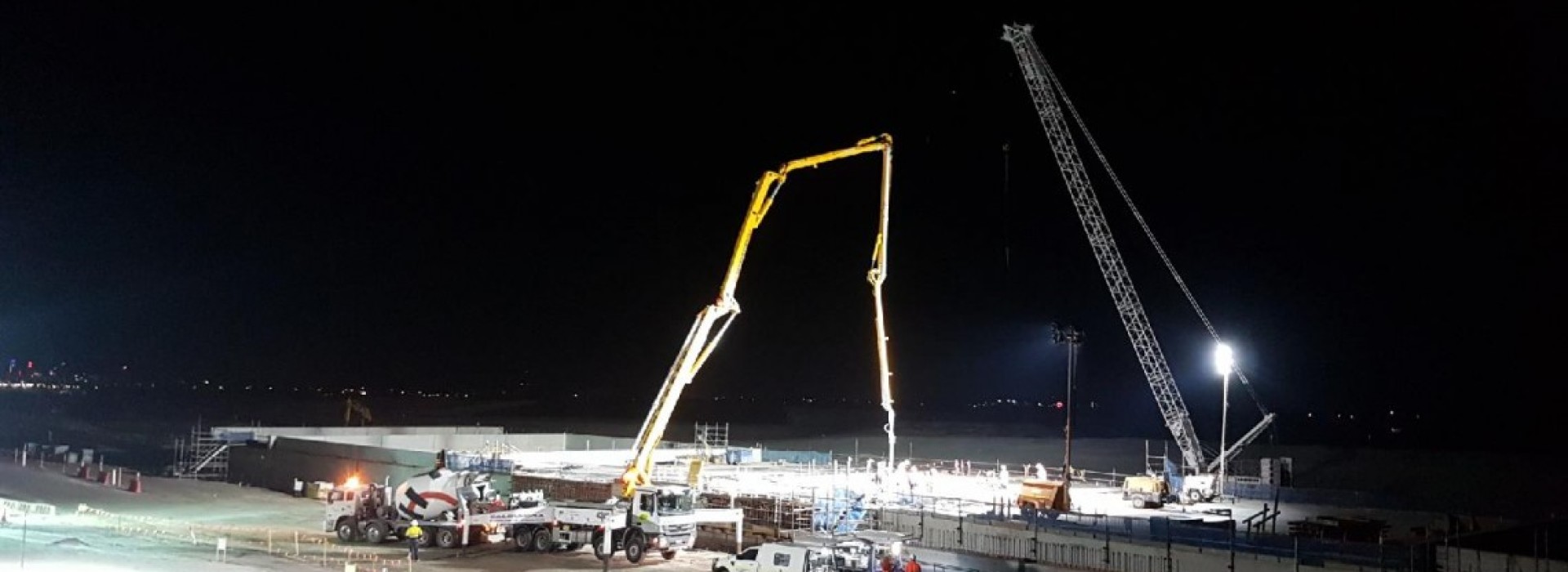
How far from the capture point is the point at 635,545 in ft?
109

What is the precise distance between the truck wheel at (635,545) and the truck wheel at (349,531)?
994cm

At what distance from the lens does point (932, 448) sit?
88.5 metres

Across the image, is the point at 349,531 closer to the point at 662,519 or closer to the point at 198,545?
the point at 198,545

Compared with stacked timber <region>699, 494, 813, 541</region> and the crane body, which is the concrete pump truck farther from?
the crane body

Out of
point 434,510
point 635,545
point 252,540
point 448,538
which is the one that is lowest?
point 252,540

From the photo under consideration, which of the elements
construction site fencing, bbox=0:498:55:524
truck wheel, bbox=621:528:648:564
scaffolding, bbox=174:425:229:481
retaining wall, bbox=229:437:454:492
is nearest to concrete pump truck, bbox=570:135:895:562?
truck wheel, bbox=621:528:648:564

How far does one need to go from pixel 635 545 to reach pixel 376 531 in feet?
31.7

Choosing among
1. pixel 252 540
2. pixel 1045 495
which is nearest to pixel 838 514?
pixel 1045 495

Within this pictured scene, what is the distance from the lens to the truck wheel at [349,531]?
37.6 m

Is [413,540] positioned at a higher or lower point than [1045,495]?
lower

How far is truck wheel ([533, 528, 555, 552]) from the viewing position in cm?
3522

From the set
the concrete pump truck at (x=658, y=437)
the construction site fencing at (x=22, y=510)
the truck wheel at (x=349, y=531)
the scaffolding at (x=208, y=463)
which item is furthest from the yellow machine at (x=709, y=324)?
the scaffolding at (x=208, y=463)

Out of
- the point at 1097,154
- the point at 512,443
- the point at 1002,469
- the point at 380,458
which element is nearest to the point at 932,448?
the point at 1097,154

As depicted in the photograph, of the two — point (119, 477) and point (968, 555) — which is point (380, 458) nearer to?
point (119, 477)
